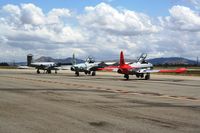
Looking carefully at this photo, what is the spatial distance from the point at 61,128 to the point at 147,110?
4.44m

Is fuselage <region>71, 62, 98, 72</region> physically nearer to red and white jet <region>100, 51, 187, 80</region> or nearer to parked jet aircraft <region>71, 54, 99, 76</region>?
parked jet aircraft <region>71, 54, 99, 76</region>

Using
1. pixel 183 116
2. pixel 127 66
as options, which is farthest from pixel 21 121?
pixel 127 66

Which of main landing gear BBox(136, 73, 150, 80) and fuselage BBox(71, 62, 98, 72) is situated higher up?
fuselage BBox(71, 62, 98, 72)

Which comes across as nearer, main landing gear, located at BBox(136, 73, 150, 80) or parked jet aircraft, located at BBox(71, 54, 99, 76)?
main landing gear, located at BBox(136, 73, 150, 80)

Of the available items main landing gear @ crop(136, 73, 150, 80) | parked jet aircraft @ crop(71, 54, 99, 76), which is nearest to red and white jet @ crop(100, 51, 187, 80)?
main landing gear @ crop(136, 73, 150, 80)

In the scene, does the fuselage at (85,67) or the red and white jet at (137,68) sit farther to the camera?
the fuselage at (85,67)

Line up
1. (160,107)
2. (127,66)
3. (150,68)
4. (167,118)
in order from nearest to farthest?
(167,118)
(160,107)
(127,66)
(150,68)

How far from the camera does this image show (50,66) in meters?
68.8

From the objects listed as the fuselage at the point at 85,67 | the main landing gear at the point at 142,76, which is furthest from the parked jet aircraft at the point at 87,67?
the main landing gear at the point at 142,76

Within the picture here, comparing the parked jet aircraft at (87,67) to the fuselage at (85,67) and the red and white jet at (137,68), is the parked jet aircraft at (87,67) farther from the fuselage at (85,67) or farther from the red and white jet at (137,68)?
the red and white jet at (137,68)

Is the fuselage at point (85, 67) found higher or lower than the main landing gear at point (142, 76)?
higher

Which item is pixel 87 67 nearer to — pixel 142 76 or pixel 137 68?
pixel 142 76

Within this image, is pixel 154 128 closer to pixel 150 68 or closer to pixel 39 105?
pixel 39 105

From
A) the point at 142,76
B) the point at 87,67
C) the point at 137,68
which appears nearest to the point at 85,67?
the point at 87,67
